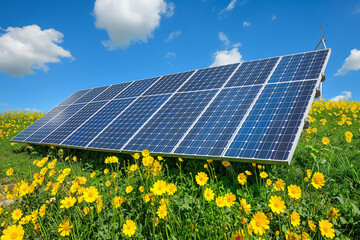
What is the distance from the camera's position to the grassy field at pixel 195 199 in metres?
2.60

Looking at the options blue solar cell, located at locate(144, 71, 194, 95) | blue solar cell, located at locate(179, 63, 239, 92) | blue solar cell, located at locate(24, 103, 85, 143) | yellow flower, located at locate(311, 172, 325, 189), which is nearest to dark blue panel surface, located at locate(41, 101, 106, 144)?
blue solar cell, located at locate(24, 103, 85, 143)

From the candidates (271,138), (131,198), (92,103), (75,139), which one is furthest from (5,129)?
(271,138)

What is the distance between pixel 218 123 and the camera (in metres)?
5.73

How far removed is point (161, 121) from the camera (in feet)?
23.0

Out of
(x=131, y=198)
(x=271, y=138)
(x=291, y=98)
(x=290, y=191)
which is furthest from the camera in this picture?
(x=291, y=98)

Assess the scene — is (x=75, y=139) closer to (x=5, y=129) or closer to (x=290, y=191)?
(x=290, y=191)

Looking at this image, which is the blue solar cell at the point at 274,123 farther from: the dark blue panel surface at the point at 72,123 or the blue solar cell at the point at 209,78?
the dark blue panel surface at the point at 72,123

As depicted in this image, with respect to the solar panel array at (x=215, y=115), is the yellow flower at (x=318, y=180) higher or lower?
lower

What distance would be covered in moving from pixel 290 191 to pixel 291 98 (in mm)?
3754

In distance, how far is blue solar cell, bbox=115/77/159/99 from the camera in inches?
413

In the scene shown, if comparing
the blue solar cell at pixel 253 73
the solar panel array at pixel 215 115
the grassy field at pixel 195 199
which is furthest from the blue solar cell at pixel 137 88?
the blue solar cell at pixel 253 73

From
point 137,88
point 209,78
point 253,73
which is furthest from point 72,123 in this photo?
point 253,73

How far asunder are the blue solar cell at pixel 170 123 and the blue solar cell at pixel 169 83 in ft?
4.17

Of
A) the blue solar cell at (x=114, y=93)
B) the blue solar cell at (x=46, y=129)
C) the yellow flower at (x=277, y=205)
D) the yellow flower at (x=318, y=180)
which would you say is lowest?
the yellow flower at (x=277, y=205)
